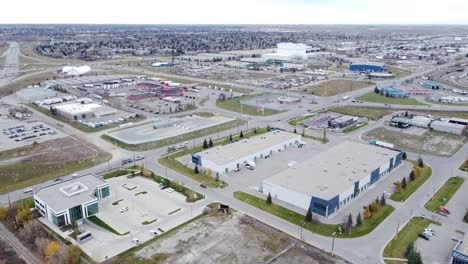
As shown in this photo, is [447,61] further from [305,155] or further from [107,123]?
[107,123]

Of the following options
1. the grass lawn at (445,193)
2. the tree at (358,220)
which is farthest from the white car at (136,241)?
the grass lawn at (445,193)

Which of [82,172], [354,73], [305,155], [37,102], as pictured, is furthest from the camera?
[354,73]

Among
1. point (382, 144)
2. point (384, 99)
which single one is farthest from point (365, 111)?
point (382, 144)

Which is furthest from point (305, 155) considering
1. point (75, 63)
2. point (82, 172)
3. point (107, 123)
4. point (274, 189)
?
point (75, 63)

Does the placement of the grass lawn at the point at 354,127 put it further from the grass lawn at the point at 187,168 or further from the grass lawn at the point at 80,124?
the grass lawn at the point at 80,124

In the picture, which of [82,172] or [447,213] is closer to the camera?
[447,213]

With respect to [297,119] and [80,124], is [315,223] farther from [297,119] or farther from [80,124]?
[80,124]
